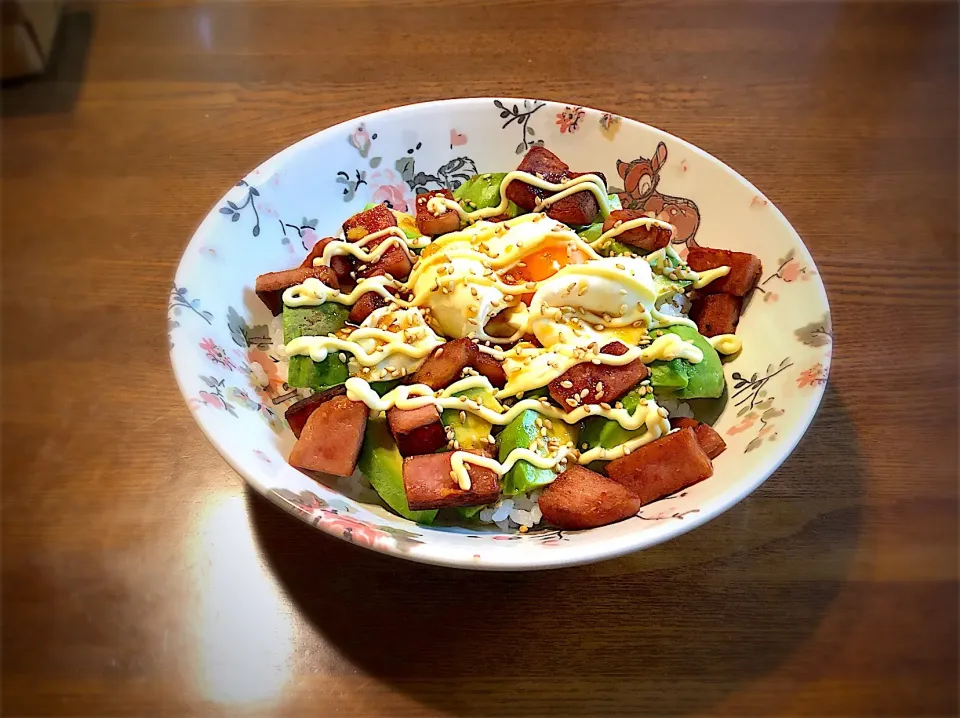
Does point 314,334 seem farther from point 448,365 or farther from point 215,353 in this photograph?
point 448,365

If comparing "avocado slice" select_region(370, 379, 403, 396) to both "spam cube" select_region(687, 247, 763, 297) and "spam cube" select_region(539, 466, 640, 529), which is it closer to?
"spam cube" select_region(539, 466, 640, 529)

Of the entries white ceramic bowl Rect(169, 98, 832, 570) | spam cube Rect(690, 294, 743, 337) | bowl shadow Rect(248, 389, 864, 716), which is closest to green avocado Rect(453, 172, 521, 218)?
white ceramic bowl Rect(169, 98, 832, 570)

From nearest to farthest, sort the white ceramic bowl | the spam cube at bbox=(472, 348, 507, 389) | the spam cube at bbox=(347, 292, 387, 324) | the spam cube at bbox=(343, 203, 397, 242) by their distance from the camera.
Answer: the white ceramic bowl
the spam cube at bbox=(472, 348, 507, 389)
the spam cube at bbox=(347, 292, 387, 324)
the spam cube at bbox=(343, 203, 397, 242)

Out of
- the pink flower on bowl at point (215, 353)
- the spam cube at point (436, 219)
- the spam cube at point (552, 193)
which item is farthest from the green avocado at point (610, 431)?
the pink flower on bowl at point (215, 353)

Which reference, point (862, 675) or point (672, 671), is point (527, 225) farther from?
point (862, 675)

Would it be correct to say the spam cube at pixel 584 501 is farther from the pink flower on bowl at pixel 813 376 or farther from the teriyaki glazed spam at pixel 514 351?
the pink flower on bowl at pixel 813 376

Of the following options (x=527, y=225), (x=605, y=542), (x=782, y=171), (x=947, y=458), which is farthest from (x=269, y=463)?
(x=782, y=171)

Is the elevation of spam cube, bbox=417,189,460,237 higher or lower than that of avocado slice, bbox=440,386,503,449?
higher
